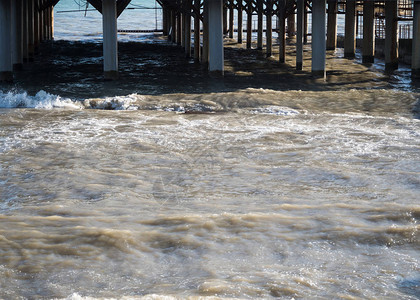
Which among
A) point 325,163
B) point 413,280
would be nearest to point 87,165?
point 325,163

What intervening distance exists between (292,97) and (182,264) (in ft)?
32.4

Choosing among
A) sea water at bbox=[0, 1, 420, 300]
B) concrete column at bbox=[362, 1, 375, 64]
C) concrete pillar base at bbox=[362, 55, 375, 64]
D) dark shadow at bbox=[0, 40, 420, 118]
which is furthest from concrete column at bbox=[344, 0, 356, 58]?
sea water at bbox=[0, 1, 420, 300]

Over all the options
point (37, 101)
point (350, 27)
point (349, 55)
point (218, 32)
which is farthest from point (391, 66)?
point (37, 101)

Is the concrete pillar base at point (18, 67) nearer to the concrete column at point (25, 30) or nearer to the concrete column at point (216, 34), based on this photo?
the concrete column at point (25, 30)

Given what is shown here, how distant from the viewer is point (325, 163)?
8297 millimetres

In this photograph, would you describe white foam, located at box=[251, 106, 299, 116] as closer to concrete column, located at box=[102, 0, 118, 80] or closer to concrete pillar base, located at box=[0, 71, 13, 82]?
concrete column, located at box=[102, 0, 118, 80]

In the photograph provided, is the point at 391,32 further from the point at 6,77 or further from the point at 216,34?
the point at 6,77

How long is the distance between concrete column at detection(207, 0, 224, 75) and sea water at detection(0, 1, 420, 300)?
3846mm

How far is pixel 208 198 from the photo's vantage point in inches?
269

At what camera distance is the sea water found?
192 inches

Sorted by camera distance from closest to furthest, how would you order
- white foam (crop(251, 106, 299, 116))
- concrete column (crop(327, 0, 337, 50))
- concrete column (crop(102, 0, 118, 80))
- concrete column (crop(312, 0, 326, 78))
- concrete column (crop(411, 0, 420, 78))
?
white foam (crop(251, 106, 299, 116)) < concrete column (crop(102, 0, 118, 80)) < concrete column (crop(411, 0, 420, 78)) < concrete column (crop(312, 0, 326, 78)) < concrete column (crop(327, 0, 337, 50))

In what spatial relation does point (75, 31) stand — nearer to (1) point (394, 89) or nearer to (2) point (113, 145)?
(1) point (394, 89)

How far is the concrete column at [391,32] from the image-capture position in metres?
20.1

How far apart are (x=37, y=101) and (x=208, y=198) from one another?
25.7ft
